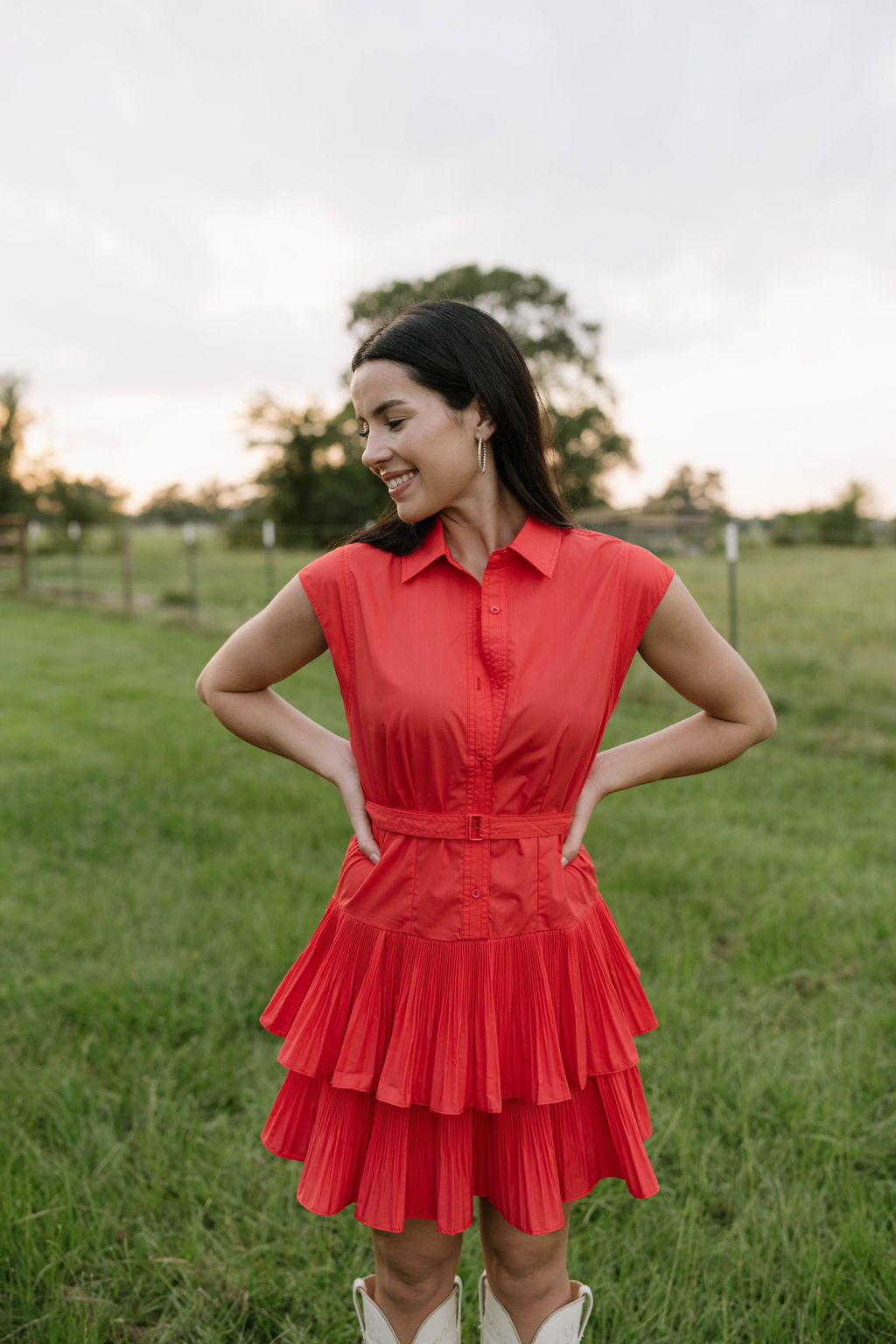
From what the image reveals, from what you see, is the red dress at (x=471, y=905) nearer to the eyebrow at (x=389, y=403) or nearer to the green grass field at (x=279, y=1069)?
the eyebrow at (x=389, y=403)

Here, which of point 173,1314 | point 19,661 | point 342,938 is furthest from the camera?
point 19,661

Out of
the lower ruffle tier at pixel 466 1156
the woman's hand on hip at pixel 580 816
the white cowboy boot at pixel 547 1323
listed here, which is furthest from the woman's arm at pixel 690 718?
the white cowboy boot at pixel 547 1323

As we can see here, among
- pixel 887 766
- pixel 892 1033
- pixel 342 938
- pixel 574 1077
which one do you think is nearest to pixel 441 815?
pixel 342 938

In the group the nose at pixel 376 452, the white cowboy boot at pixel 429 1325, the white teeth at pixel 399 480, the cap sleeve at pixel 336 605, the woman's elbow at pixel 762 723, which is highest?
the nose at pixel 376 452

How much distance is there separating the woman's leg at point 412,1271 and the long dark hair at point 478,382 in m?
1.04

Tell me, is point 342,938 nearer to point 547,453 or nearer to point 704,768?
point 704,768

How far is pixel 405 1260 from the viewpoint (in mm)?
1491

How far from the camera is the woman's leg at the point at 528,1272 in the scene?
1482 mm

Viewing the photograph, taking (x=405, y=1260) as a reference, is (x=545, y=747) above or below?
above

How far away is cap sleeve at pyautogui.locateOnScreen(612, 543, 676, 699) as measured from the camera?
143 cm

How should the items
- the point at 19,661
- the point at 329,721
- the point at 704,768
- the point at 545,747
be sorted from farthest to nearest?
the point at 19,661, the point at 329,721, the point at 704,768, the point at 545,747

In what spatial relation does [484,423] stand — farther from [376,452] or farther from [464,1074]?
[464,1074]

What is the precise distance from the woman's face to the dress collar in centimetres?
4

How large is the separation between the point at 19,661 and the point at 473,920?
369 inches
